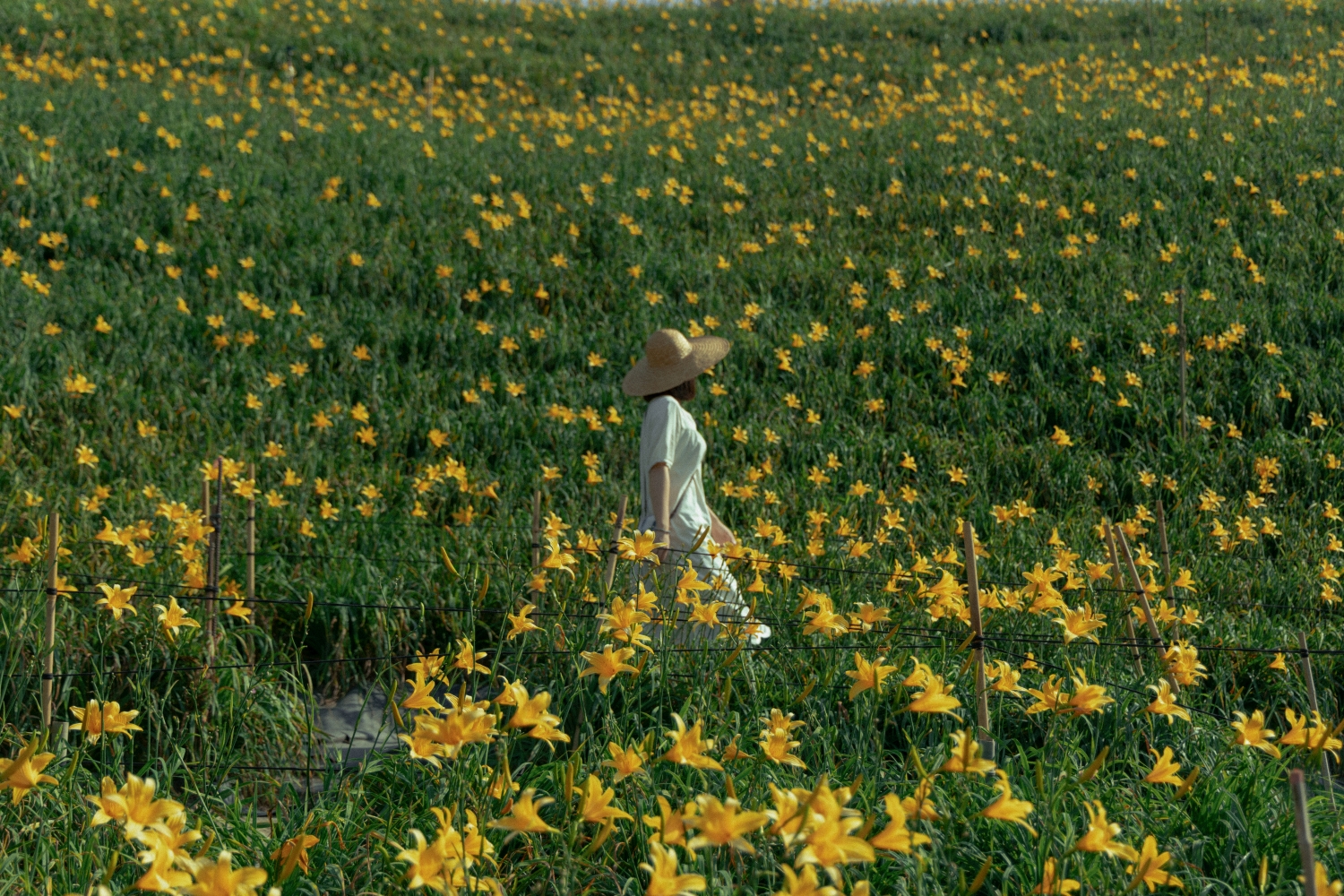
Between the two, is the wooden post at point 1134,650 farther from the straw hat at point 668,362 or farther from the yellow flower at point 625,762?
the yellow flower at point 625,762

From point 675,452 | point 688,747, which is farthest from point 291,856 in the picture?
point 675,452

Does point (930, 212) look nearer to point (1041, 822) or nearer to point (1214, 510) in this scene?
point (1214, 510)

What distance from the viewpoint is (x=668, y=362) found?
12.0ft

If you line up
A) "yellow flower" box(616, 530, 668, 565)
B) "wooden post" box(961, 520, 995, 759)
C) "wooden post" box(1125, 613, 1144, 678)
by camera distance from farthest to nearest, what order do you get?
"wooden post" box(1125, 613, 1144, 678), "yellow flower" box(616, 530, 668, 565), "wooden post" box(961, 520, 995, 759)

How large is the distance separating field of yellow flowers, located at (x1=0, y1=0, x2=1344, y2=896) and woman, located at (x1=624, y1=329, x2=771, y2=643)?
0.21 meters

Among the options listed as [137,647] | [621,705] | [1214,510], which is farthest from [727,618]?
[1214,510]

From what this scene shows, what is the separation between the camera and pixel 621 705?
284 cm

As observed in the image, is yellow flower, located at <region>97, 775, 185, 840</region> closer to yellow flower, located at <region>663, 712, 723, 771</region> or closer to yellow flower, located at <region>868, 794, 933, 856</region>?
yellow flower, located at <region>663, 712, 723, 771</region>

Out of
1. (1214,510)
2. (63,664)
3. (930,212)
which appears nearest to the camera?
(63,664)

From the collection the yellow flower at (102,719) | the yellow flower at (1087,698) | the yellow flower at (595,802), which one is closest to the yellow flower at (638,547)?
the yellow flower at (595,802)

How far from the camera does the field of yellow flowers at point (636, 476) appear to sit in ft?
6.78

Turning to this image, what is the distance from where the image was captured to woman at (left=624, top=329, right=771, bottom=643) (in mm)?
3525

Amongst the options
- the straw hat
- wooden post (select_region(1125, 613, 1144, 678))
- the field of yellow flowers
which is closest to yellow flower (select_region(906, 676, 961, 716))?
the field of yellow flowers

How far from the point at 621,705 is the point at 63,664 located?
172 cm
